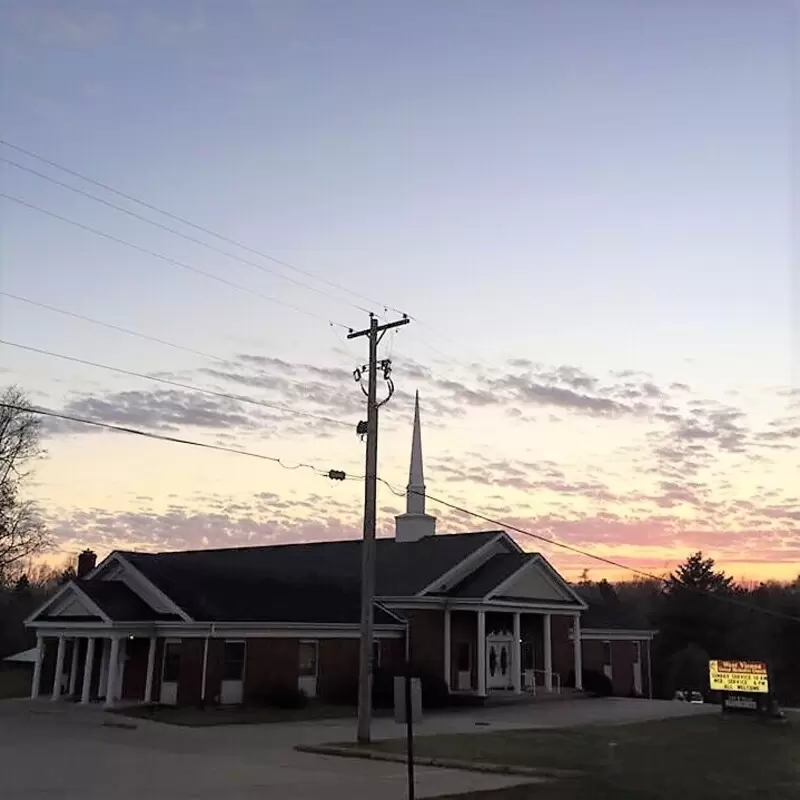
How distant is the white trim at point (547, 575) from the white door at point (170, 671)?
12952 millimetres

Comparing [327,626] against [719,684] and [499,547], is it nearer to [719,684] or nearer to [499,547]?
[499,547]

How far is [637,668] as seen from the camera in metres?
50.6

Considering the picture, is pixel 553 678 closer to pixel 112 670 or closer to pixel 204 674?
pixel 204 674

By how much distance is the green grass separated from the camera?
3991cm

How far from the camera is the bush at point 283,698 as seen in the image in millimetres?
33500

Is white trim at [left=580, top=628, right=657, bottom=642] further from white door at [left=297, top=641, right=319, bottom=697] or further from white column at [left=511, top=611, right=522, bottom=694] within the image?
white door at [left=297, top=641, right=319, bottom=697]

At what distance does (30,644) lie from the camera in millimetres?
67625

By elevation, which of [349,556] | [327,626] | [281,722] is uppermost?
[349,556]

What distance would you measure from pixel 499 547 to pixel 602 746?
21.7 metres

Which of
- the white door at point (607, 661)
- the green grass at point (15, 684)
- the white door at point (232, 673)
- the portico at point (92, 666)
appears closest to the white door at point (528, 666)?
the white door at point (607, 661)

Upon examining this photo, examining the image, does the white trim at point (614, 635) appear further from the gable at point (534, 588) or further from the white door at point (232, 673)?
the white door at point (232, 673)

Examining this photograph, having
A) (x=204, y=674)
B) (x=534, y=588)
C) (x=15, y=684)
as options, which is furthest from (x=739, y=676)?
(x=15, y=684)

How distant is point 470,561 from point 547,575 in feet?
12.2

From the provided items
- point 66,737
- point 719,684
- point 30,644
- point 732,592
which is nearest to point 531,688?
point 719,684
